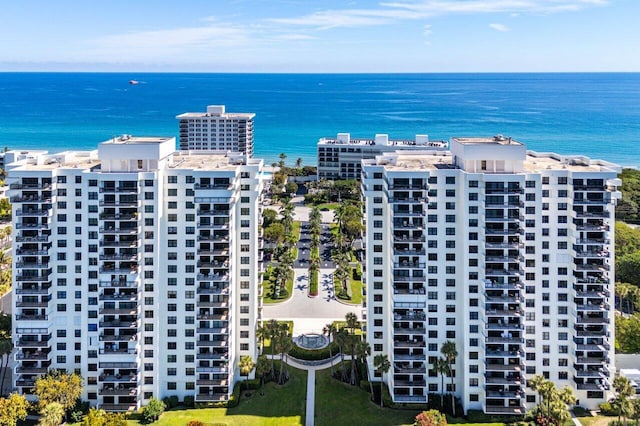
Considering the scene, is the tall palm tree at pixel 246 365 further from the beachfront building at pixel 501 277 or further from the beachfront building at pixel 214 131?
the beachfront building at pixel 214 131

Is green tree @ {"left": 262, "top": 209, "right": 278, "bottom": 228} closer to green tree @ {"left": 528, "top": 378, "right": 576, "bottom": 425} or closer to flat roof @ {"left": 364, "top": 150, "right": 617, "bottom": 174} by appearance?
flat roof @ {"left": 364, "top": 150, "right": 617, "bottom": 174}

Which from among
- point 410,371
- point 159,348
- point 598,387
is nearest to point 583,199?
point 598,387

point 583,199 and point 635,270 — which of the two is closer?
point 583,199

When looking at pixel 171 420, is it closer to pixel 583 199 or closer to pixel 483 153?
pixel 483 153

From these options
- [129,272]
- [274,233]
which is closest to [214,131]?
[274,233]

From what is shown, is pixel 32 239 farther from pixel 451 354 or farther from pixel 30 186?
pixel 451 354

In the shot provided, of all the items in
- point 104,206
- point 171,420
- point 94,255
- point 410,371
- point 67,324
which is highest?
point 104,206

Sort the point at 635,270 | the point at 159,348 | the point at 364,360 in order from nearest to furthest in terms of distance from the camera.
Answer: the point at 159,348, the point at 364,360, the point at 635,270
